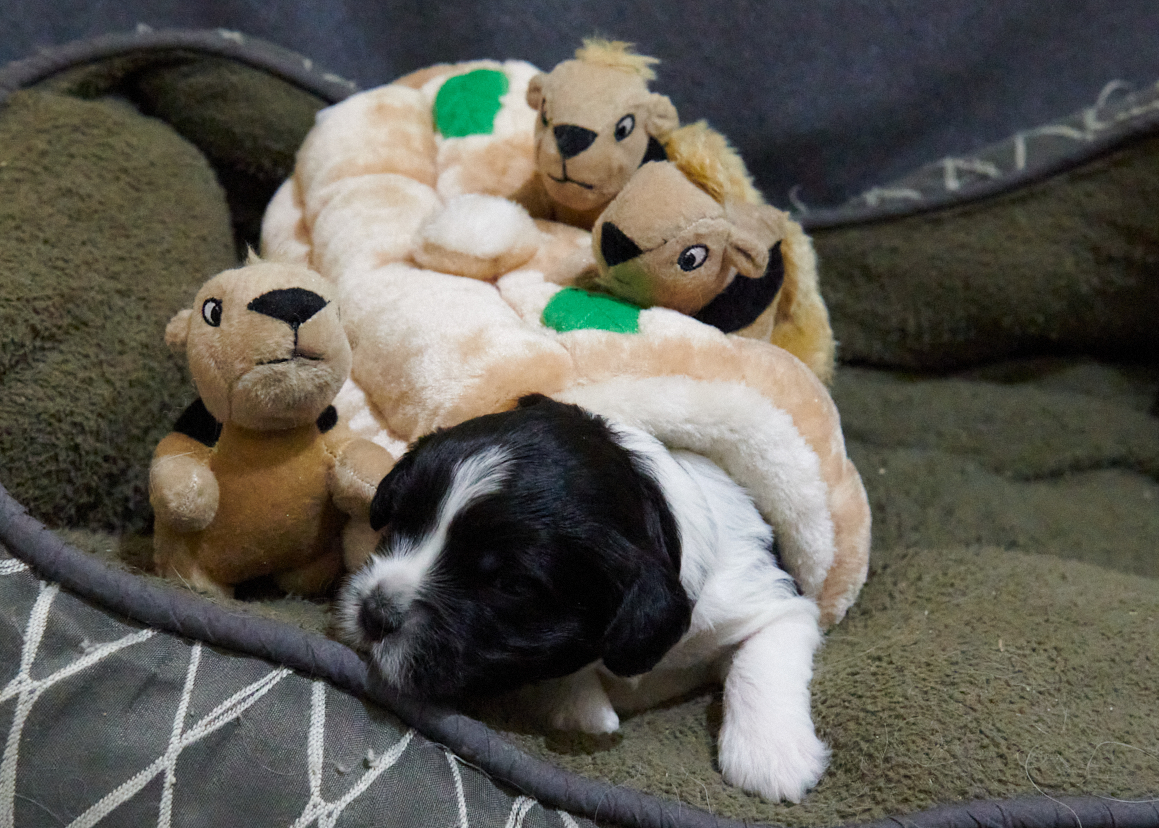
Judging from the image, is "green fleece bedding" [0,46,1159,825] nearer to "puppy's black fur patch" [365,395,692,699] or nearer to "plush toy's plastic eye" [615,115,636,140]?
"puppy's black fur patch" [365,395,692,699]

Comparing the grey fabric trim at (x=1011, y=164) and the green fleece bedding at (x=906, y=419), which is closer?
the green fleece bedding at (x=906, y=419)

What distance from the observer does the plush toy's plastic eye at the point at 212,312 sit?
1.15m

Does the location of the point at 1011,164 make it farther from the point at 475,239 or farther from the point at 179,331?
the point at 179,331

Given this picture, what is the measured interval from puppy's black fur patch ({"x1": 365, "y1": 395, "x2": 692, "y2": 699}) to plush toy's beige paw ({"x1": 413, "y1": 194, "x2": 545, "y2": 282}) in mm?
463

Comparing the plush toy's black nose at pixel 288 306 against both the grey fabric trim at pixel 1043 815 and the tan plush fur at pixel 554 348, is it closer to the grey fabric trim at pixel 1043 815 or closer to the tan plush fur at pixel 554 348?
the tan plush fur at pixel 554 348

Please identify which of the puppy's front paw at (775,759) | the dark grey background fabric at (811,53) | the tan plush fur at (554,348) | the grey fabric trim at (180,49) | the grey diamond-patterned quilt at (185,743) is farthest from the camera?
the dark grey background fabric at (811,53)

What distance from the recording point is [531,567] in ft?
3.53

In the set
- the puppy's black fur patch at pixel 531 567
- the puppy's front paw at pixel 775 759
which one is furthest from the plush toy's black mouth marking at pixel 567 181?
the puppy's front paw at pixel 775 759

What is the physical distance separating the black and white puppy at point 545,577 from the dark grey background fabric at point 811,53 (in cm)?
167

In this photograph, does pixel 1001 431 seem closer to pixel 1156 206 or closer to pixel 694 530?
pixel 1156 206

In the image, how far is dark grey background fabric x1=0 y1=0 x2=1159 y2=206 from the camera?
251 centimetres

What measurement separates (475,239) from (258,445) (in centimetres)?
54

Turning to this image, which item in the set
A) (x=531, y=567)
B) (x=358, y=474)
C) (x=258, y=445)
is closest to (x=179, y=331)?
(x=258, y=445)

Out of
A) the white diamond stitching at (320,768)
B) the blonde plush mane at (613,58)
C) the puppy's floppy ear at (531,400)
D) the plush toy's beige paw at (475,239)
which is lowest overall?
the white diamond stitching at (320,768)
